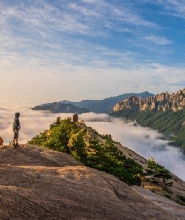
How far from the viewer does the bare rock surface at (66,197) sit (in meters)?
17.0

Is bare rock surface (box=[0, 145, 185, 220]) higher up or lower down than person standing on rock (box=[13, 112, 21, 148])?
lower down

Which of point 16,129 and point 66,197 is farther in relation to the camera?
point 16,129

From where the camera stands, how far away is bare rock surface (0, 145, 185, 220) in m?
17.0

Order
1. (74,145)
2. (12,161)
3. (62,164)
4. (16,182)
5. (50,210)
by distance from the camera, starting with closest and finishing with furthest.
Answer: (50,210) < (16,182) < (12,161) < (62,164) < (74,145)

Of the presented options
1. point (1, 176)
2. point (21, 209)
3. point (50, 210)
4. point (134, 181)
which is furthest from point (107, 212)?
point (134, 181)

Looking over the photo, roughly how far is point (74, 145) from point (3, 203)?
51.6 metres

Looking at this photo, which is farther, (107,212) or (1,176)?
(1,176)

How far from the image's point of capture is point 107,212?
65.3 ft

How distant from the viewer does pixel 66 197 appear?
2003 centimetres

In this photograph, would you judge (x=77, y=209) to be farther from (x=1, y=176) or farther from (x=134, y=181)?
(x=134, y=181)

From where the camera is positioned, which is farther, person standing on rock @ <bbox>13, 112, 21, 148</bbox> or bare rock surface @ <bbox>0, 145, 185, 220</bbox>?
person standing on rock @ <bbox>13, 112, 21, 148</bbox>

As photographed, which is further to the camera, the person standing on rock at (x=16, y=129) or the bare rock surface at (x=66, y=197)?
the person standing on rock at (x=16, y=129)

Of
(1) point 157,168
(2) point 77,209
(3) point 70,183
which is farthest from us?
(1) point 157,168

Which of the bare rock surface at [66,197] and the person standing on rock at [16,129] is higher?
the person standing on rock at [16,129]
